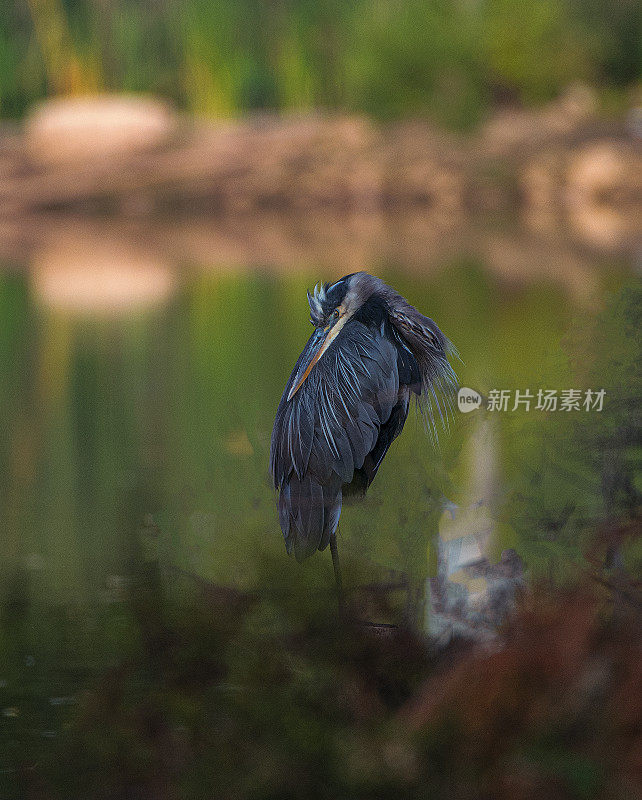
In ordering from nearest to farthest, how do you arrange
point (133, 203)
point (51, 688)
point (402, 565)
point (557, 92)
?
point (402, 565) < point (51, 688) < point (133, 203) < point (557, 92)

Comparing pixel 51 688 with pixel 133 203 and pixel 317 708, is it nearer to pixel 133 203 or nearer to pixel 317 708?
pixel 317 708

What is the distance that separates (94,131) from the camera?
15.4 meters

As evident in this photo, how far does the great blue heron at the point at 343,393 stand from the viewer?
1.55 metres

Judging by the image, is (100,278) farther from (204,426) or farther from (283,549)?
(283,549)

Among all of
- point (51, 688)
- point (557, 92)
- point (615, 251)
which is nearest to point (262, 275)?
point (615, 251)

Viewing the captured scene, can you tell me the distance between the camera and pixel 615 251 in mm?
8766

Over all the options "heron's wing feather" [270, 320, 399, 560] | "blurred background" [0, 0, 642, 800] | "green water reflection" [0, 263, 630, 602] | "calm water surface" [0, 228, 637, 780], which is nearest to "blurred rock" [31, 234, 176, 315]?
"blurred background" [0, 0, 642, 800]

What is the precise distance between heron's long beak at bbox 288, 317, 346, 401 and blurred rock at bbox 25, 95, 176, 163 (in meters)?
14.0

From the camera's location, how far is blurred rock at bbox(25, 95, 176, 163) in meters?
15.3

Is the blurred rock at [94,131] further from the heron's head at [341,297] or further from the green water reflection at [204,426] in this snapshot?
the heron's head at [341,297]

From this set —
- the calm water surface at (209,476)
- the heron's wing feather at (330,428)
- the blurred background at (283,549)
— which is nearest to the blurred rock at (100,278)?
the blurred background at (283,549)

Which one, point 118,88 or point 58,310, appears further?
point 118,88

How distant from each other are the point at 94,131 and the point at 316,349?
14.6 meters

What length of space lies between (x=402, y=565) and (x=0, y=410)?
3.12 meters
